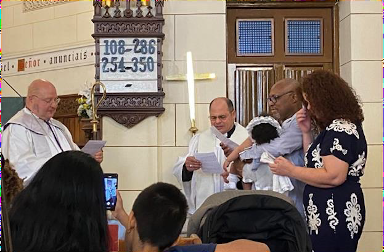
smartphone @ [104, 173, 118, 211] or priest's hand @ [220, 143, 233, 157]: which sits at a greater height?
priest's hand @ [220, 143, 233, 157]

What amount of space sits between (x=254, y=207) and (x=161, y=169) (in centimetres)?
288

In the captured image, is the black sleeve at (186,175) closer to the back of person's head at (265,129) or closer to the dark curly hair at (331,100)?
the back of person's head at (265,129)

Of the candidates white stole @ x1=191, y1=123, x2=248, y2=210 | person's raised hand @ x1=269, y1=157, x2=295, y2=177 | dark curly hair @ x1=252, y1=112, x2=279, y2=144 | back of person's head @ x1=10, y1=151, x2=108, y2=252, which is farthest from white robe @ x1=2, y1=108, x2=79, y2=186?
back of person's head @ x1=10, y1=151, x2=108, y2=252

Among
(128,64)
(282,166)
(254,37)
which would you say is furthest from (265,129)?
(254,37)

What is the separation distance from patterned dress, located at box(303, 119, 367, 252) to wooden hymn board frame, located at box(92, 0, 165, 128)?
2.35 m

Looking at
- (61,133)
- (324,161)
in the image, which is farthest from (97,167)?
(61,133)

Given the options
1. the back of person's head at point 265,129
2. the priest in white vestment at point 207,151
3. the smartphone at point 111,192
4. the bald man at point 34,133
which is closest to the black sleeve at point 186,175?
the priest in white vestment at point 207,151

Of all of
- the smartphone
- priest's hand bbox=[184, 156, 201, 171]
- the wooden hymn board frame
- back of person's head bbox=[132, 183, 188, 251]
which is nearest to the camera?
back of person's head bbox=[132, 183, 188, 251]

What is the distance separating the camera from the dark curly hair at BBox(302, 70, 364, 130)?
11.3 ft

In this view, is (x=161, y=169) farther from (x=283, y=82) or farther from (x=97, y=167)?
(x=97, y=167)

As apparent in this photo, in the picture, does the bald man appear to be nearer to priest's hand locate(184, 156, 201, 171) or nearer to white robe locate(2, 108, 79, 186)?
white robe locate(2, 108, 79, 186)

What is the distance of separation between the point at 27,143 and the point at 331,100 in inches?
89.9

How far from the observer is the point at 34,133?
478 cm

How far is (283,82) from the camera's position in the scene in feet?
13.1
